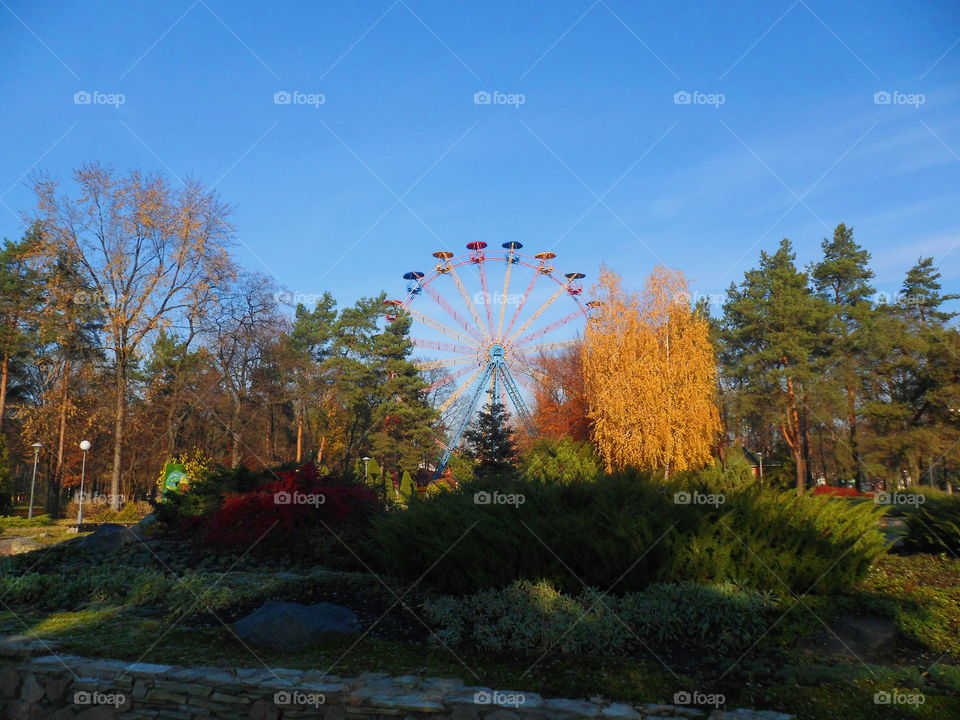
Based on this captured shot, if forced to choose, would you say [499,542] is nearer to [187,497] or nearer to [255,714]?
[255,714]

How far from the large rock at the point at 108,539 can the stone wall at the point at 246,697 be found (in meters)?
4.49

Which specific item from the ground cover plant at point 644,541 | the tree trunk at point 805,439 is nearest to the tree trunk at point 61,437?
the ground cover plant at point 644,541

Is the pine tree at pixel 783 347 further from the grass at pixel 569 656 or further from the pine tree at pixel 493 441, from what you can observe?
the grass at pixel 569 656

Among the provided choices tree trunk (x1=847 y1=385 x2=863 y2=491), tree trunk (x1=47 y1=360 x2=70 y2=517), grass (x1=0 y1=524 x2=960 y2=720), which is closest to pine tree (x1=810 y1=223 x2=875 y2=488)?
tree trunk (x1=847 y1=385 x2=863 y2=491)

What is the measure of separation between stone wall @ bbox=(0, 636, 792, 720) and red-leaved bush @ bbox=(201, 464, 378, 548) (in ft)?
11.4

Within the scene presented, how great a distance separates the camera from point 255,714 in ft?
13.0

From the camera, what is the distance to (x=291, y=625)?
4.86 m

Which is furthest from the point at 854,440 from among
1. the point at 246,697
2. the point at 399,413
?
the point at 246,697

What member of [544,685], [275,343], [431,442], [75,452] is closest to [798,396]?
[431,442]

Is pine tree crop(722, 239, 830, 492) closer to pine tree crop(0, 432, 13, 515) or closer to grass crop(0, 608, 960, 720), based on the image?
grass crop(0, 608, 960, 720)

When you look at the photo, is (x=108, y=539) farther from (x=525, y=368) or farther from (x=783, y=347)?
(x=783, y=347)

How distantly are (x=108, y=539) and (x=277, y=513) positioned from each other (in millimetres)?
2899

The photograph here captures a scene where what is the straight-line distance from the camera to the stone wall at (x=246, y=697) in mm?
3645

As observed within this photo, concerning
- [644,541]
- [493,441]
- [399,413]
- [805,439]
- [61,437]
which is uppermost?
[399,413]
